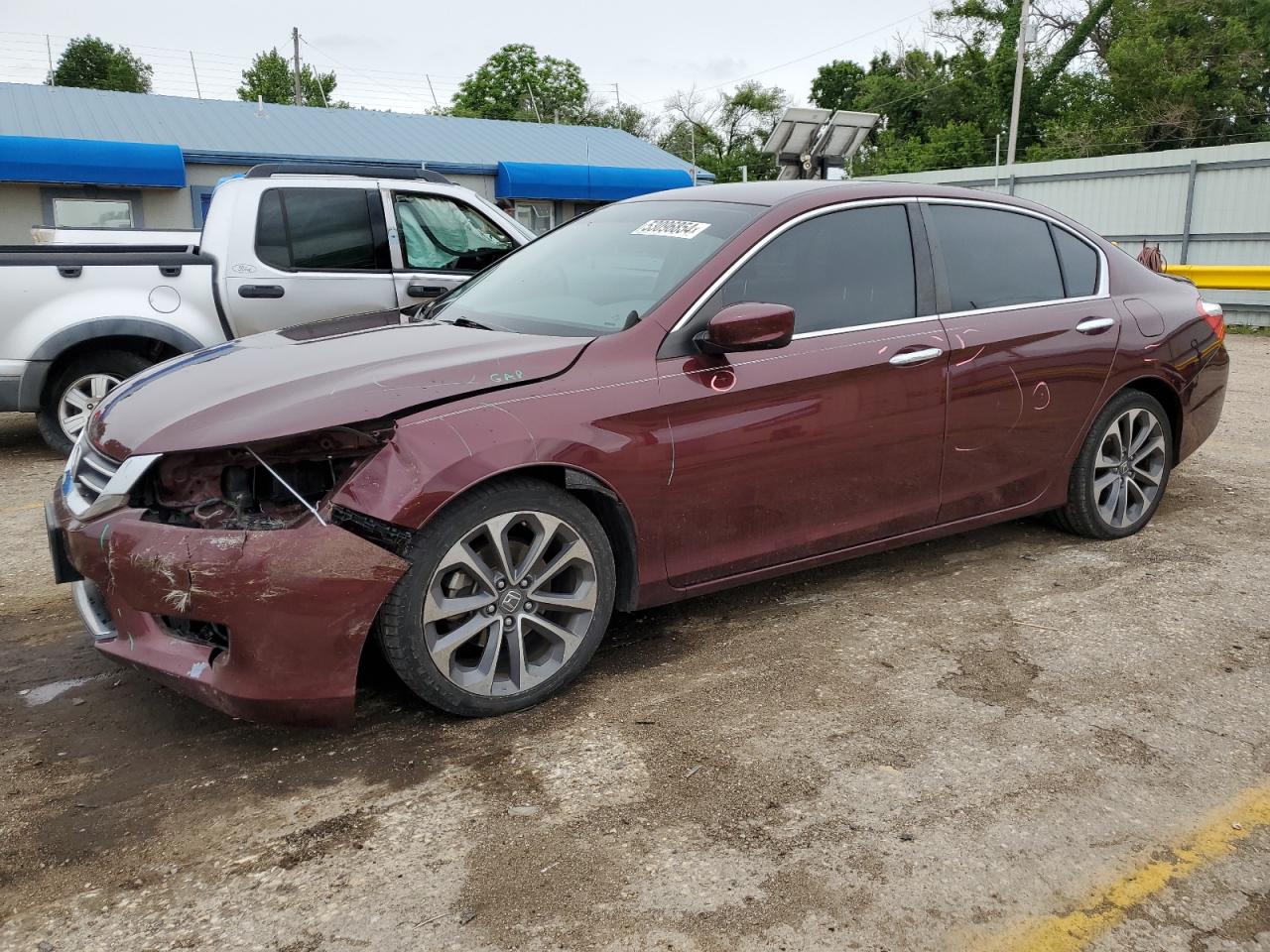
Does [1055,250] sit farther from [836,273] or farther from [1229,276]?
[1229,276]

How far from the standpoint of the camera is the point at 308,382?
10.4 feet

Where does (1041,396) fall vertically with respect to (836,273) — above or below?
below

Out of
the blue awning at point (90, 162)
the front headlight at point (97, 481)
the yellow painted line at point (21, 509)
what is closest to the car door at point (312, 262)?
the yellow painted line at point (21, 509)

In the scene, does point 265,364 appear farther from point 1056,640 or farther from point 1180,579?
point 1180,579

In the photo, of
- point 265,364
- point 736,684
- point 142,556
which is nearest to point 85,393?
point 265,364

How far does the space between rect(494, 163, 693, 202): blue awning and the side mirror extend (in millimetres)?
19589

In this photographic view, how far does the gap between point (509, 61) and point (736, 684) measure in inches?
2534

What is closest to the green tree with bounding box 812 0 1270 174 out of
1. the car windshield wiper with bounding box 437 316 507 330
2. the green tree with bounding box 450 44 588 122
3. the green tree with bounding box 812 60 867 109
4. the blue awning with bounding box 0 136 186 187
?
the green tree with bounding box 812 60 867 109

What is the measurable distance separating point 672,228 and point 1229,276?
570 inches

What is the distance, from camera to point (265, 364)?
3438 millimetres

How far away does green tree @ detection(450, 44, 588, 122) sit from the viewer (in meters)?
62.2

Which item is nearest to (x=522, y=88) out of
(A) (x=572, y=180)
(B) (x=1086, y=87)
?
(B) (x=1086, y=87)

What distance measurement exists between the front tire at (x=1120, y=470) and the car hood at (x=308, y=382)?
2597mm

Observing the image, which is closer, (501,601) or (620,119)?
(501,601)
